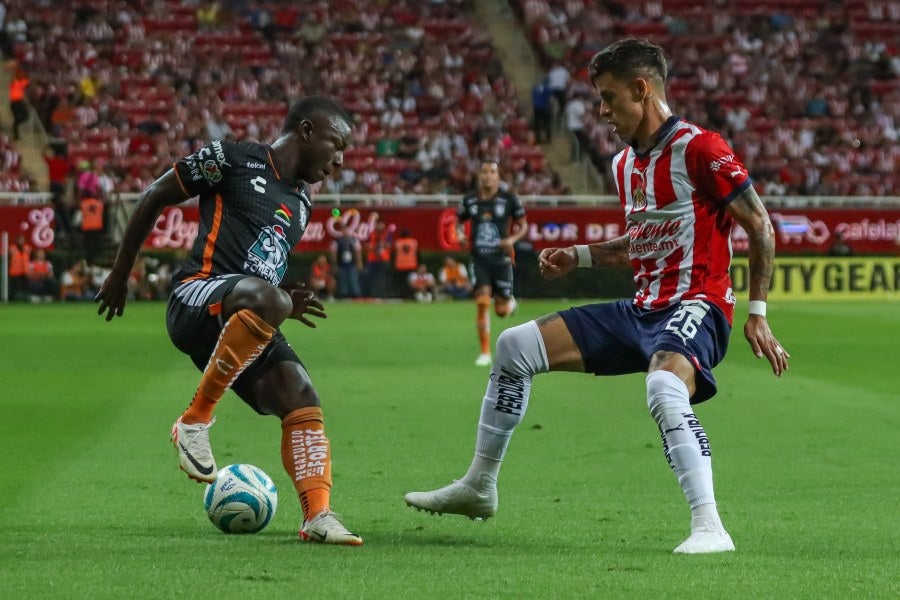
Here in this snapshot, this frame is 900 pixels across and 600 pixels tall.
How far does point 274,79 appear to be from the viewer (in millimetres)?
35406

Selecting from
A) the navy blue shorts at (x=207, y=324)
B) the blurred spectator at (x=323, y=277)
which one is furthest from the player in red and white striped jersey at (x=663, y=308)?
the blurred spectator at (x=323, y=277)

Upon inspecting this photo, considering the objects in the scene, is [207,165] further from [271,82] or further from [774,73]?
[774,73]

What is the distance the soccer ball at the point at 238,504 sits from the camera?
21.5 ft

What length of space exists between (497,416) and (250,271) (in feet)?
4.16

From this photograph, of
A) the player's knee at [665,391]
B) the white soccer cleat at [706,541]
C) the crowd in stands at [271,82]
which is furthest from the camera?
the crowd in stands at [271,82]

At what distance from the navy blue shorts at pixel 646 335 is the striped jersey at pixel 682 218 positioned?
6 cm

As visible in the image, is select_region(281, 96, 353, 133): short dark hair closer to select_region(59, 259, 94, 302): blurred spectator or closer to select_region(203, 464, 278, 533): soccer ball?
select_region(203, 464, 278, 533): soccer ball

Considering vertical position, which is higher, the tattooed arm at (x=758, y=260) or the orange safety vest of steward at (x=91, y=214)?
the tattooed arm at (x=758, y=260)

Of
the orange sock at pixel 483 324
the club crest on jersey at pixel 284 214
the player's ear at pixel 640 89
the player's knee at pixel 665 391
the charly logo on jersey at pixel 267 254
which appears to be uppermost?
the player's ear at pixel 640 89

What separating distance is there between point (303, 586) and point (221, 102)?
98.5 feet

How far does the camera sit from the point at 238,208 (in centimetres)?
659

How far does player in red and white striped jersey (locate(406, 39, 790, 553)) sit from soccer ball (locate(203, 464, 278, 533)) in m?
0.75

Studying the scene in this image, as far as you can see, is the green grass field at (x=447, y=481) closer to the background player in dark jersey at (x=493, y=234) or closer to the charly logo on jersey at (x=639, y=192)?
the background player in dark jersey at (x=493, y=234)

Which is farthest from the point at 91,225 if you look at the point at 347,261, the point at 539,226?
the point at 539,226
